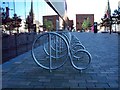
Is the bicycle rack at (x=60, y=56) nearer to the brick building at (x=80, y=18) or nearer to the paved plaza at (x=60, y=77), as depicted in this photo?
the paved plaza at (x=60, y=77)

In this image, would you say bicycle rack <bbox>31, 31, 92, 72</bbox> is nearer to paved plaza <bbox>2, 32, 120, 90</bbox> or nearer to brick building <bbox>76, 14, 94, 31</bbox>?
paved plaza <bbox>2, 32, 120, 90</bbox>

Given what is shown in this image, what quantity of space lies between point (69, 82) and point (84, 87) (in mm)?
451

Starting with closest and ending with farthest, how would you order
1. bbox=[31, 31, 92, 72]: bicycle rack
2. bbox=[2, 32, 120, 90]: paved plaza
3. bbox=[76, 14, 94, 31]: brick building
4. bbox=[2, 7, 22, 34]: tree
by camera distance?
bbox=[2, 32, 120, 90]: paved plaza < bbox=[31, 31, 92, 72]: bicycle rack < bbox=[2, 7, 22, 34]: tree < bbox=[76, 14, 94, 31]: brick building

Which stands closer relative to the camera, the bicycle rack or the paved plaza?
the paved plaza

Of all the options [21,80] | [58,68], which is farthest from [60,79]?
[58,68]

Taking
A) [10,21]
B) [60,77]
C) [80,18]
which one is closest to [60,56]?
[10,21]

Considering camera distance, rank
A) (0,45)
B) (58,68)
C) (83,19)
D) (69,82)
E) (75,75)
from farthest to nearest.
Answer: (83,19)
(0,45)
(58,68)
(75,75)
(69,82)

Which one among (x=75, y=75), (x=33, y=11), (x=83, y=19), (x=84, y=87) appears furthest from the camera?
(x=83, y=19)

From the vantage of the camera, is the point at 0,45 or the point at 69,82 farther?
the point at 0,45

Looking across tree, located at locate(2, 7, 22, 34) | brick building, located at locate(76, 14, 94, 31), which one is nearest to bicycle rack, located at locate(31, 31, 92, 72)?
tree, located at locate(2, 7, 22, 34)

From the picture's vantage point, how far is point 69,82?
503cm

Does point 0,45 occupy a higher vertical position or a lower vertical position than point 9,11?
lower

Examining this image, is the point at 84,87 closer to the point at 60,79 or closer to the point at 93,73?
the point at 60,79

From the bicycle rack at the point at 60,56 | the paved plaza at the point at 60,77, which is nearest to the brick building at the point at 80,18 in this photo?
the bicycle rack at the point at 60,56
